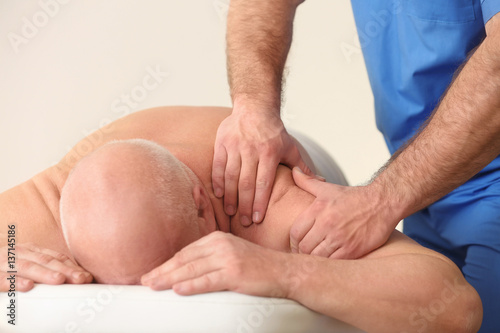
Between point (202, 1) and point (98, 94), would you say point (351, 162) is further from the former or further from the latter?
point (98, 94)

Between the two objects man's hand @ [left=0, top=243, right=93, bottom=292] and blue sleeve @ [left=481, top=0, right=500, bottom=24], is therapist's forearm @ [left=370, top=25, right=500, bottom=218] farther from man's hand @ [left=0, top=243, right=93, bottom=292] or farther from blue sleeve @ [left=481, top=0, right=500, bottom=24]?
man's hand @ [left=0, top=243, right=93, bottom=292]

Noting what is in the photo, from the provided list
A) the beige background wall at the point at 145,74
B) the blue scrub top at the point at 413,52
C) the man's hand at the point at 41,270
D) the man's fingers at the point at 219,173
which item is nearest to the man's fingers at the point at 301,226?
the man's fingers at the point at 219,173

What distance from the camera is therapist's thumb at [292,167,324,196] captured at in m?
1.39

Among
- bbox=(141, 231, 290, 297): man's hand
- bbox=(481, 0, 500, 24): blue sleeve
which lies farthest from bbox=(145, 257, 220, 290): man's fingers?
bbox=(481, 0, 500, 24): blue sleeve

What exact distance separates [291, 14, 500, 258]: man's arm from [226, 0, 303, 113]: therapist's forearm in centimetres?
30

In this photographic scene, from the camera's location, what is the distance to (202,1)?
2.76 meters

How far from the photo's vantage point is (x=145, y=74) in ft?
9.24

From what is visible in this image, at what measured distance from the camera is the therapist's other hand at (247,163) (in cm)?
142

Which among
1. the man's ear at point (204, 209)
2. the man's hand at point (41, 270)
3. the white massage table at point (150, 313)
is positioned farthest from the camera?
the man's ear at point (204, 209)

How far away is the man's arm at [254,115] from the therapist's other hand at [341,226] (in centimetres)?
13

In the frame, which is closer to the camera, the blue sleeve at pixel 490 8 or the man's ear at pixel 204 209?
the man's ear at pixel 204 209

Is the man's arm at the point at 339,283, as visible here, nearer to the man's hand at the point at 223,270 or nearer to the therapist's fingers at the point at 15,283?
the man's hand at the point at 223,270

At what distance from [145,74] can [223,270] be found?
193 centimetres

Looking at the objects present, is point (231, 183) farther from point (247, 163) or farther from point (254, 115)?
point (254, 115)
